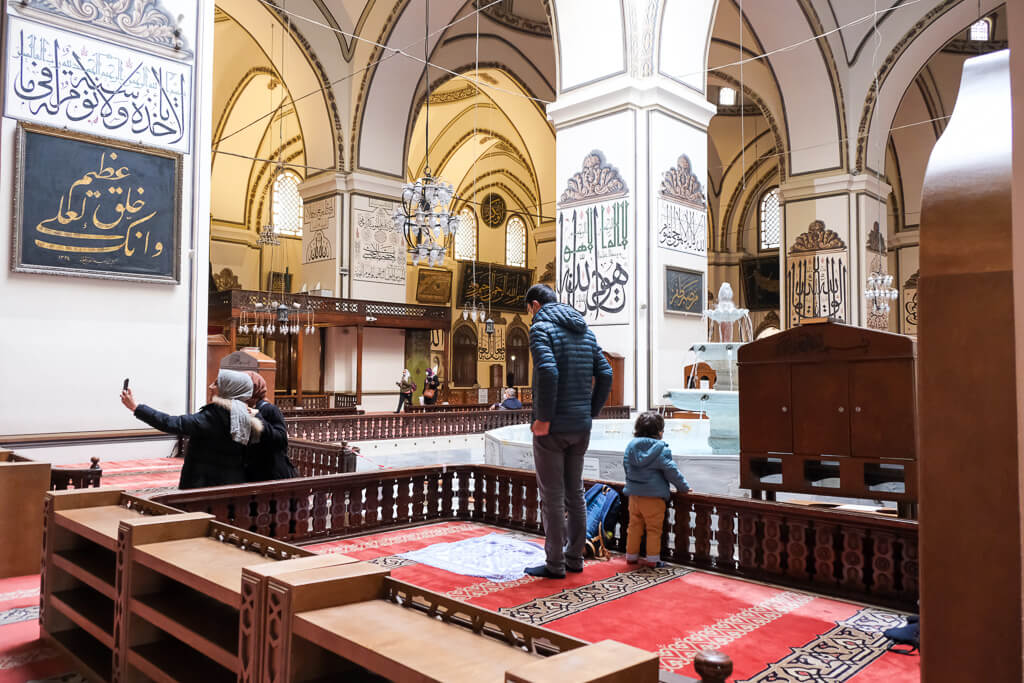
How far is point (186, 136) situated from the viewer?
22.9 feet

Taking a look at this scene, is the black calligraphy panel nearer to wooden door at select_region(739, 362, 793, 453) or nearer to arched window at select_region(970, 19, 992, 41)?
arched window at select_region(970, 19, 992, 41)

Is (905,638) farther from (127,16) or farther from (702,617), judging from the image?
(127,16)

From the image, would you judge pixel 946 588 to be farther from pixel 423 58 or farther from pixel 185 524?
pixel 423 58

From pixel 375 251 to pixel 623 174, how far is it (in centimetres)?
593

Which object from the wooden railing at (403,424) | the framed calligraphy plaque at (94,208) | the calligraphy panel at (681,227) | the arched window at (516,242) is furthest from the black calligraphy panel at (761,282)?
the framed calligraphy plaque at (94,208)

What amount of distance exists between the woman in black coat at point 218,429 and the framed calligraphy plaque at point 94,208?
3.48 metres

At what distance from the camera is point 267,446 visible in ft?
12.9

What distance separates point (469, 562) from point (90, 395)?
441 centimetres

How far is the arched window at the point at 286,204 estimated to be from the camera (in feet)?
64.8

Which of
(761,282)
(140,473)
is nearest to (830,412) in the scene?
(140,473)

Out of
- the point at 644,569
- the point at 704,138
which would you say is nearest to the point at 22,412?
the point at 644,569

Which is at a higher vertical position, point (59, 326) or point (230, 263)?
point (230, 263)

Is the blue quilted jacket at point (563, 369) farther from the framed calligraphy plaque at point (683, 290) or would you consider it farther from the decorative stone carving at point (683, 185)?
the decorative stone carving at point (683, 185)

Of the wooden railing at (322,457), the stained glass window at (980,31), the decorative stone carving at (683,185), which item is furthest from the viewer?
the stained glass window at (980,31)
